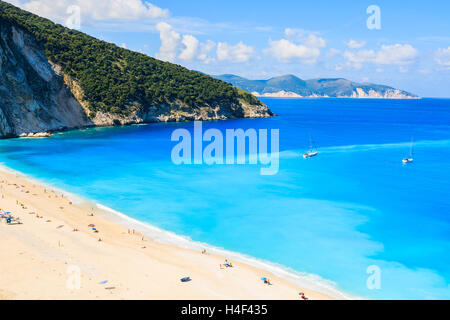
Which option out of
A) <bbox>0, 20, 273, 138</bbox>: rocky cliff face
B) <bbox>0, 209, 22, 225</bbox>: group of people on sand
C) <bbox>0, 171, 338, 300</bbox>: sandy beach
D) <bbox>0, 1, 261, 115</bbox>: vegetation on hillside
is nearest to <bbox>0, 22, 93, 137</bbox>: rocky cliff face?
<bbox>0, 20, 273, 138</bbox>: rocky cliff face

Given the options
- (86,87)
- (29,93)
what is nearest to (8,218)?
(29,93)

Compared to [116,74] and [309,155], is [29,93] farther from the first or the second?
[309,155]

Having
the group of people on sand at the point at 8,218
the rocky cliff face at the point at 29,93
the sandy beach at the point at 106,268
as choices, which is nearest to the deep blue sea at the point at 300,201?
the sandy beach at the point at 106,268

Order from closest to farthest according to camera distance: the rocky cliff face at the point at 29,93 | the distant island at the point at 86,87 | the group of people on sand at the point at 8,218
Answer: the group of people on sand at the point at 8,218 < the rocky cliff face at the point at 29,93 < the distant island at the point at 86,87

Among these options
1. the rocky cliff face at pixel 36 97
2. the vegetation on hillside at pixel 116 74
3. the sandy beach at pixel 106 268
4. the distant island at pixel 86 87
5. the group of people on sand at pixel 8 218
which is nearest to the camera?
the sandy beach at pixel 106 268

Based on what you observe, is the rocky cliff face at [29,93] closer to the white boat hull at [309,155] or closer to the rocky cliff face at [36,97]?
the rocky cliff face at [36,97]

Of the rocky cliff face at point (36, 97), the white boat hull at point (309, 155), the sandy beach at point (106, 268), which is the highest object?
the rocky cliff face at point (36, 97)

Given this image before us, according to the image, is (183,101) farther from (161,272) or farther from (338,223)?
(161,272)
